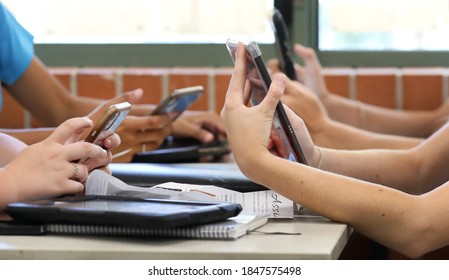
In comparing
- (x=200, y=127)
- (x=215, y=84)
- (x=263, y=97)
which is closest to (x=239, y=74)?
(x=263, y=97)

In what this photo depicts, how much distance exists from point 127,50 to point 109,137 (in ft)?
4.60

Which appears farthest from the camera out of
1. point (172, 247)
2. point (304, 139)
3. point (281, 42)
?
point (281, 42)

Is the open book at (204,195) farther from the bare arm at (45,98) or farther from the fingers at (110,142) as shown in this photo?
the bare arm at (45,98)

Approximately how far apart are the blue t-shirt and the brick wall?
385 mm

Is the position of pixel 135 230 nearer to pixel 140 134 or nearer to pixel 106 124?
A: pixel 106 124

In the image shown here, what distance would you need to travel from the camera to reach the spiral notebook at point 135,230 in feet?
3.29

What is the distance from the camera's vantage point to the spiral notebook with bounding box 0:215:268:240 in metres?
1.00

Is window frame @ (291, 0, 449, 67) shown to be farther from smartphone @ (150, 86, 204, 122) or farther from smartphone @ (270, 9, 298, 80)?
smartphone @ (150, 86, 204, 122)

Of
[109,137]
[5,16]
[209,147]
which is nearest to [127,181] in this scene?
[109,137]

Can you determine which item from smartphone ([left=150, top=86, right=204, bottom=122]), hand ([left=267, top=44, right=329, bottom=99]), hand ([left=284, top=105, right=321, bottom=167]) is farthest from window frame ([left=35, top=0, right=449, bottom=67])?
hand ([left=284, top=105, right=321, bottom=167])

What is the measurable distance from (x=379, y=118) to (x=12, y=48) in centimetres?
98

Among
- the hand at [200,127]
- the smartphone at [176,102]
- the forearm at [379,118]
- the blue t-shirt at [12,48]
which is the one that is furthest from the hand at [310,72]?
the blue t-shirt at [12,48]

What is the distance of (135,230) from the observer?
1.00 m

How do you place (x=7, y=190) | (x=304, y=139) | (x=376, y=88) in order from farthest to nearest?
(x=376, y=88), (x=304, y=139), (x=7, y=190)
